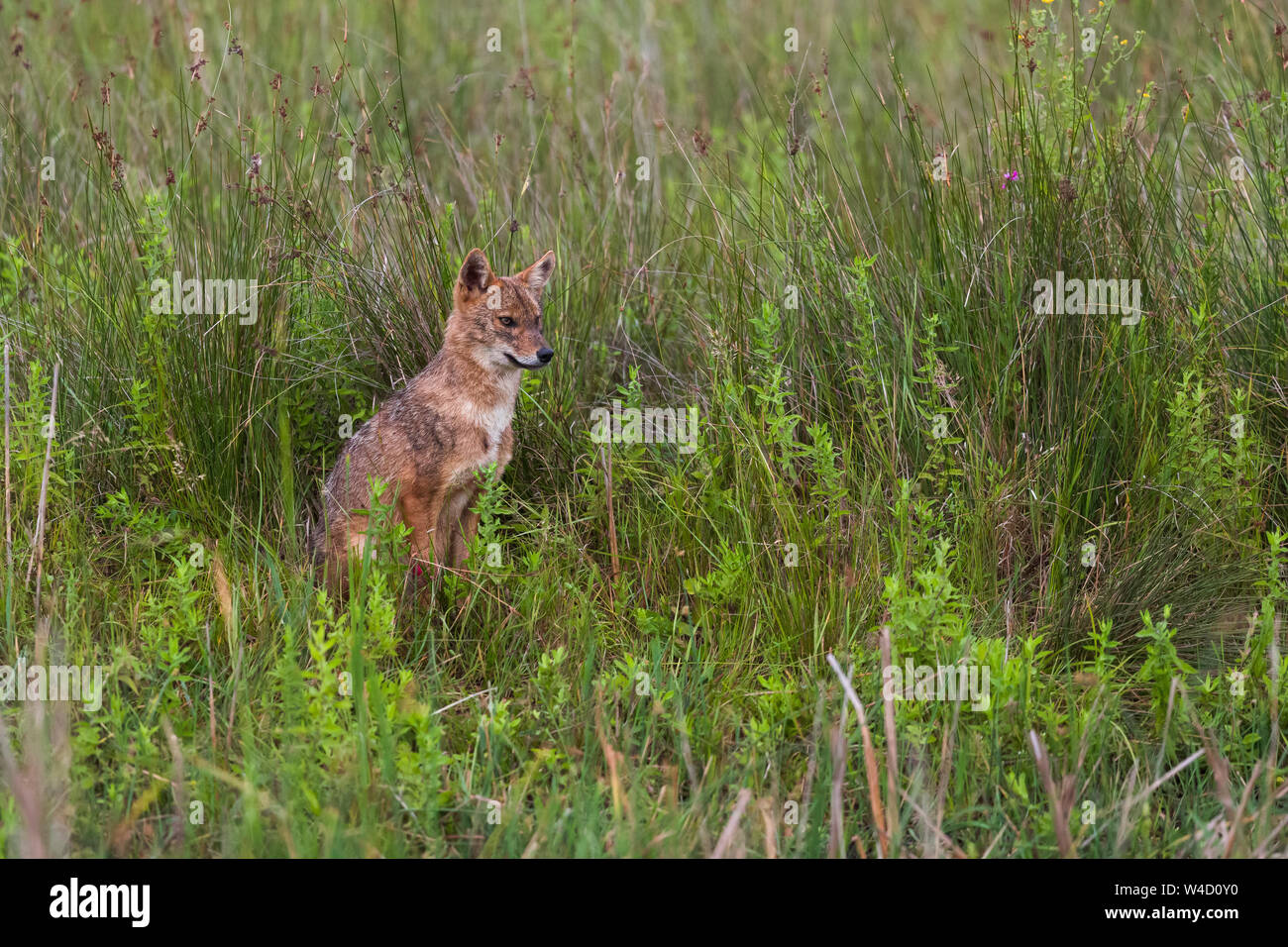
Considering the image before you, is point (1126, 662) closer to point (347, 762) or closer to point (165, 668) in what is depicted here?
point (347, 762)

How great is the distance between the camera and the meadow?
3.55m

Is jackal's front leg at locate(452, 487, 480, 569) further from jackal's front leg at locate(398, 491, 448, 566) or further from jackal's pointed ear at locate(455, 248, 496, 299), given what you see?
jackal's pointed ear at locate(455, 248, 496, 299)

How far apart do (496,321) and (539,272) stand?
12.9 inches

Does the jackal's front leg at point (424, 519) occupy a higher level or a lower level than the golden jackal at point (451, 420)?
lower

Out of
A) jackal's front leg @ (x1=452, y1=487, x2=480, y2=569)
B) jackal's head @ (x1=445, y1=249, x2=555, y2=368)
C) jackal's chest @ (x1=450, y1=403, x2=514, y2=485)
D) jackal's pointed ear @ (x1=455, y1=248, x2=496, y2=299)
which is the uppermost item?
jackal's pointed ear @ (x1=455, y1=248, x2=496, y2=299)

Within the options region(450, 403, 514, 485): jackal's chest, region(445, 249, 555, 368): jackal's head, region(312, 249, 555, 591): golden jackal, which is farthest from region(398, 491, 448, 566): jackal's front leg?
region(445, 249, 555, 368): jackal's head

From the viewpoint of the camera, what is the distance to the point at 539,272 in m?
5.43

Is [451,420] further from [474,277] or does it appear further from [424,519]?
[474,277]

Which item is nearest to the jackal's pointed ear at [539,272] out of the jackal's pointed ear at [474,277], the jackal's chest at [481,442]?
the jackal's pointed ear at [474,277]


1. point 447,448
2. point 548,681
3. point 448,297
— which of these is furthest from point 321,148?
point 548,681

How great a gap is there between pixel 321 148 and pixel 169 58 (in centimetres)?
214

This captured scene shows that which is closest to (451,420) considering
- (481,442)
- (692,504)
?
(481,442)

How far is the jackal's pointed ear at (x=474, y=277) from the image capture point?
16.8ft

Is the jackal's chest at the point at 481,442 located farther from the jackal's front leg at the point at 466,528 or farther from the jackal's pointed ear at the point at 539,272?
the jackal's pointed ear at the point at 539,272
